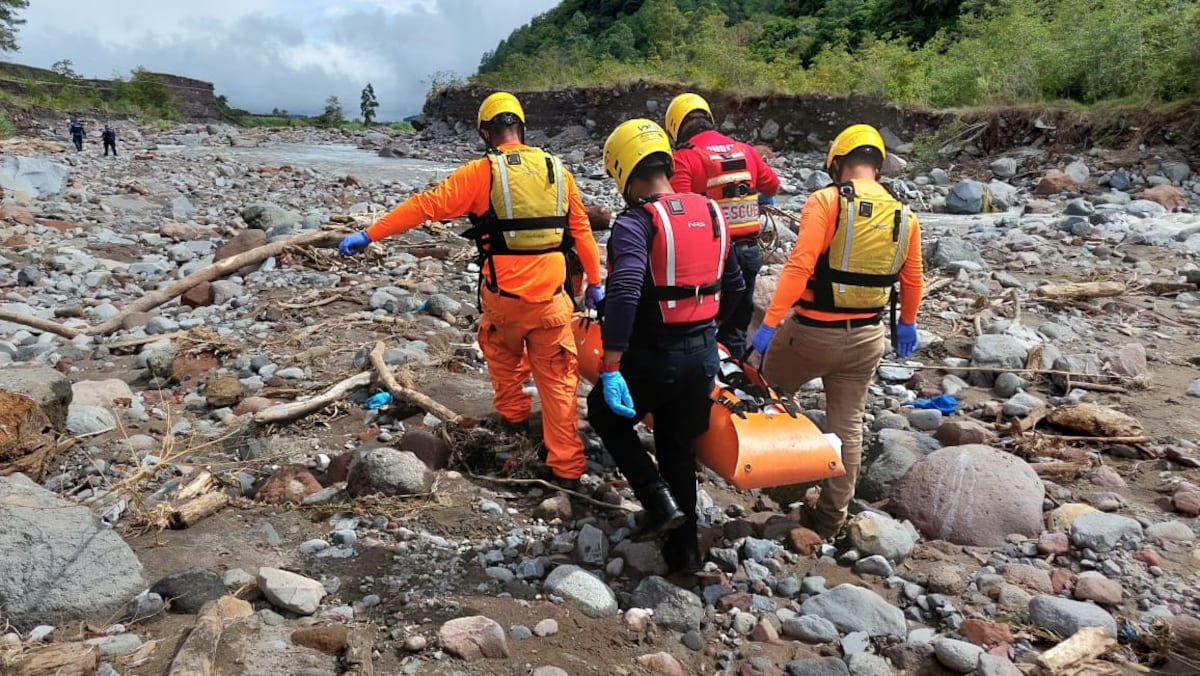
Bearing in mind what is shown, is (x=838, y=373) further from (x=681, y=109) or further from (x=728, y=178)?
(x=681, y=109)

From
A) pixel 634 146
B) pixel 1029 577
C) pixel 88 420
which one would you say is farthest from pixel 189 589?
pixel 1029 577

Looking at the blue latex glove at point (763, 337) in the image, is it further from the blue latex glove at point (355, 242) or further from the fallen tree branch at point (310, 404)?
the fallen tree branch at point (310, 404)

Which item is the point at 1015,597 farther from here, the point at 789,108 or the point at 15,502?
the point at 789,108

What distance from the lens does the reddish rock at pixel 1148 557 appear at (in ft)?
11.4

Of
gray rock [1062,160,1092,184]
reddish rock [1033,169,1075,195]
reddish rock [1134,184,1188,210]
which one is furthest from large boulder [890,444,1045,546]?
gray rock [1062,160,1092,184]

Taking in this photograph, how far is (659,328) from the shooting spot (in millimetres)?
3158

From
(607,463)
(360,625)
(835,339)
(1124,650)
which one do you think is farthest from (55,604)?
(1124,650)

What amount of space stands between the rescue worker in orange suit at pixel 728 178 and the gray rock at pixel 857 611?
1.89 metres

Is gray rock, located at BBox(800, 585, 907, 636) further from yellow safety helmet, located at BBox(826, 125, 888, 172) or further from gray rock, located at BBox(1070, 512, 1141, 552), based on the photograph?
yellow safety helmet, located at BBox(826, 125, 888, 172)

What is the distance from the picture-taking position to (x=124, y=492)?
4.04 metres

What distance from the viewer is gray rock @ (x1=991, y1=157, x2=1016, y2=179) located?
13.8 meters

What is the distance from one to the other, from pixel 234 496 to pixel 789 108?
19259 millimetres

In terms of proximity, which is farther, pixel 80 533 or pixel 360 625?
pixel 80 533

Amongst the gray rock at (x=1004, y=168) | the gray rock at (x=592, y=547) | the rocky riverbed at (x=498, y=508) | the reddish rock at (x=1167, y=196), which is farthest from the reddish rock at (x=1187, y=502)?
the gray rock at (x=1004, y=168)
